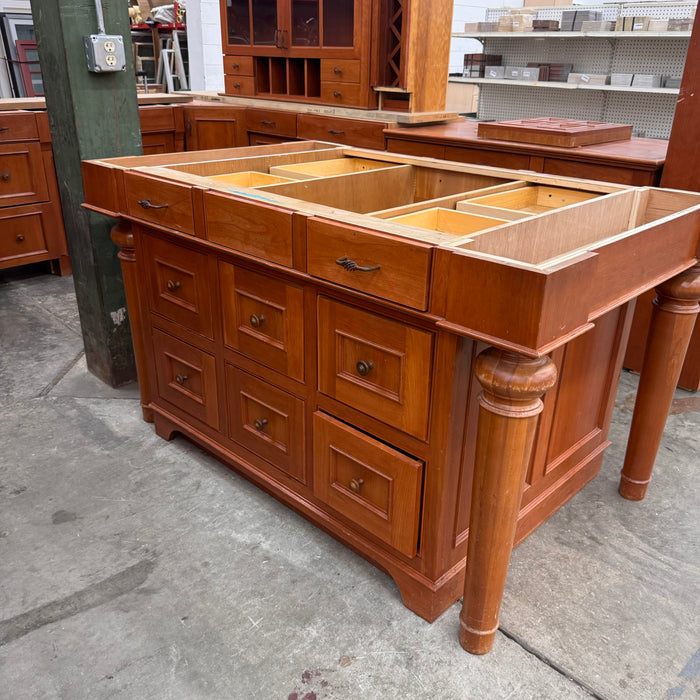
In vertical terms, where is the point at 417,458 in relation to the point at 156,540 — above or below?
A: above

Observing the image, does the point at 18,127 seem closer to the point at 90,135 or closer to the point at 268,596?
the point at 90,135

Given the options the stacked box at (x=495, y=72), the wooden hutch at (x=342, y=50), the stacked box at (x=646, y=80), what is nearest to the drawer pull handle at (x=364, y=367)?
the wooden hutch at (x=342, y=50)

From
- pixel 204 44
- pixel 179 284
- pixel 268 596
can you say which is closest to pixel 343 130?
pixel 179 284

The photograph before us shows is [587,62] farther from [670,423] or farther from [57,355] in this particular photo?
[57,355]

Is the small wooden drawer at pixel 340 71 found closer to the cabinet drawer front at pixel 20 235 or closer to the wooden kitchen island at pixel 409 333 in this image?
the wooden kitchen island at pixel 409 333

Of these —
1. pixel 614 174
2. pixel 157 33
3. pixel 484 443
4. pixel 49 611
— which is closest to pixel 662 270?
pixel 484 443

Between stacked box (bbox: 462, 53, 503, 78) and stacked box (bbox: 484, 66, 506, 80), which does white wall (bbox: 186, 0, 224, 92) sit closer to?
stacked box (bbox: 462, 53, 503, 78)

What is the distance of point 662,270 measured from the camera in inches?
60.0

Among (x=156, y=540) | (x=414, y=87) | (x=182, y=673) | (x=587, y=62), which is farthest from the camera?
(x=587, y=62)

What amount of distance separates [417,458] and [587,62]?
572cm

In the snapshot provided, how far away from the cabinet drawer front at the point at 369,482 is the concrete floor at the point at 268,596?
21cm

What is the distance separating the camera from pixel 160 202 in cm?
183

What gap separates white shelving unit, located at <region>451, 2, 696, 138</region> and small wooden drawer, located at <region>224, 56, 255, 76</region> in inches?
107

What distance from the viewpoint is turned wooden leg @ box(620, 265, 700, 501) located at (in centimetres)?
172
